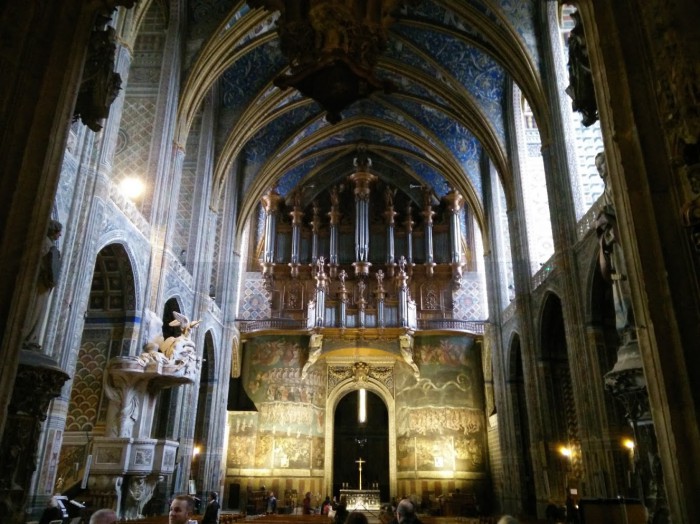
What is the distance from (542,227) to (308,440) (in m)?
11.5

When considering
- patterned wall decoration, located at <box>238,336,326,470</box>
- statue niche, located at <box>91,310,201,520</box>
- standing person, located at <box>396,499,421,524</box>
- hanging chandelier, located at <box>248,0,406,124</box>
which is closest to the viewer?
standing person, located at <box>396,499,421,524</box>

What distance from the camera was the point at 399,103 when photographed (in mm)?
21203

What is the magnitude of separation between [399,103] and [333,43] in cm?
1554

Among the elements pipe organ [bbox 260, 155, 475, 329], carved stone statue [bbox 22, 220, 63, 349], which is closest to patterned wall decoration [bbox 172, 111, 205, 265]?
pipe organ [bbox 260, 155, 475, 329]

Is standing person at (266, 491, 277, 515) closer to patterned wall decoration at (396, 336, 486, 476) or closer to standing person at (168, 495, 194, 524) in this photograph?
patterned wall decoration at (396, 336, 486, 476)

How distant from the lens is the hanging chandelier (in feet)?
20.4

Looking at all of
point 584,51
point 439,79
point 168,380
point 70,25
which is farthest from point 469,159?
point 70,25

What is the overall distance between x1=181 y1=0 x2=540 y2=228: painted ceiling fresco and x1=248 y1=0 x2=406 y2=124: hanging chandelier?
73.2 inches

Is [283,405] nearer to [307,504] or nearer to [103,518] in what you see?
[307,504]

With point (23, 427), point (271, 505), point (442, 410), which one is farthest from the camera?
point (442, 410)

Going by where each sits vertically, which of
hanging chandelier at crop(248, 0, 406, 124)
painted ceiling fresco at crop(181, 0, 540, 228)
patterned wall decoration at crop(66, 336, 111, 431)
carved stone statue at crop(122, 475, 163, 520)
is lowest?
carved stone statue at crop(122, 475, 163, 520)

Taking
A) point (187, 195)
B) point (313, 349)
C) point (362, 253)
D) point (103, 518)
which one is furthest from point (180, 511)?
point (362, 253)

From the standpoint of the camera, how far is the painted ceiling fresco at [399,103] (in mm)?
15078

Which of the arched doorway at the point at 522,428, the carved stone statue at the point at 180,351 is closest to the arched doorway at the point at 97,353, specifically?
the carved stone statue at the point at 180,351
